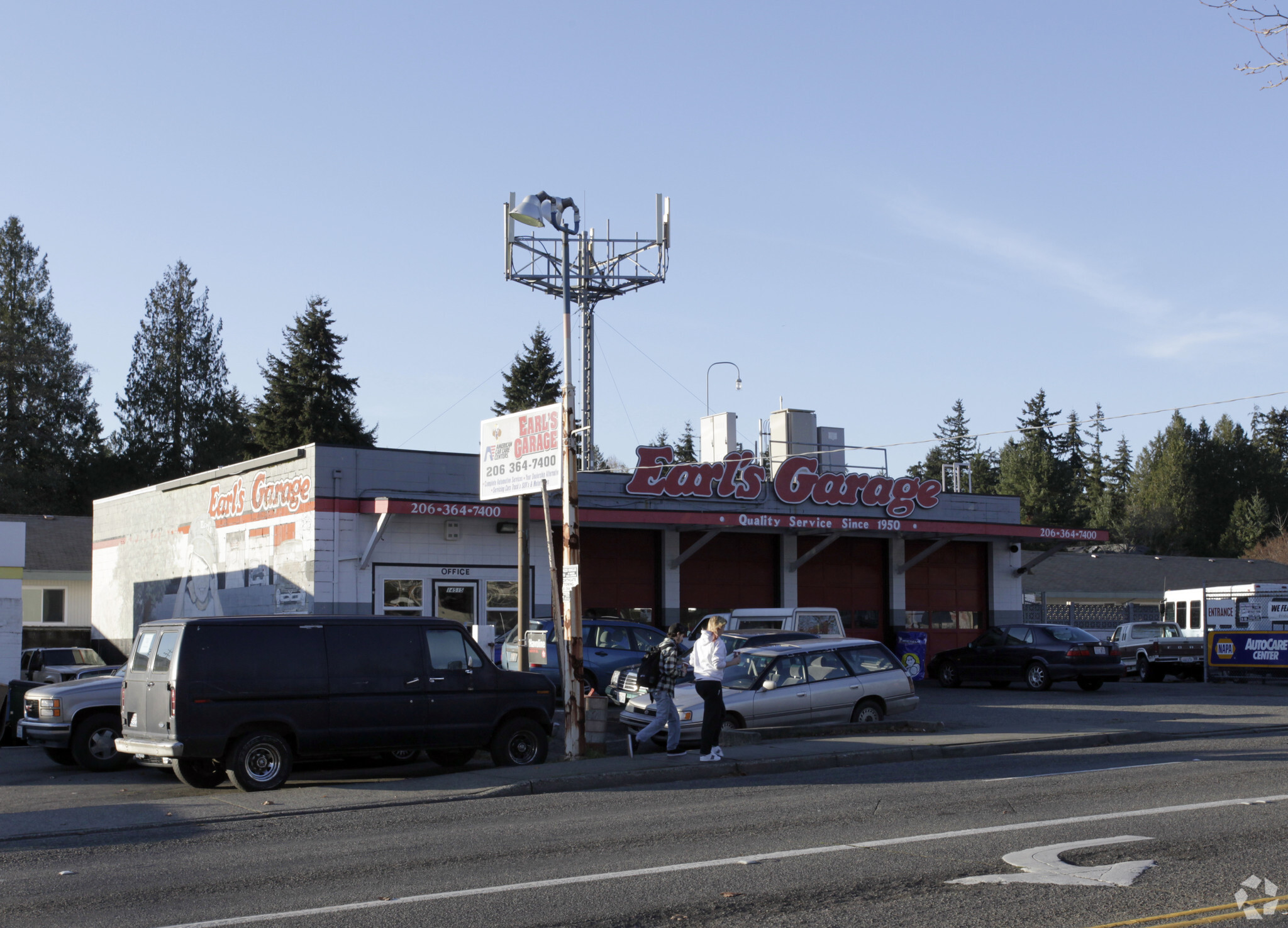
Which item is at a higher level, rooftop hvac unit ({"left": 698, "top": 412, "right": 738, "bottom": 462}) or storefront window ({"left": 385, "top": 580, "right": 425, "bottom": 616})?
rooftop hvac unit ({"left": 698, "top": 412, "right": 738, "bottom": 462})

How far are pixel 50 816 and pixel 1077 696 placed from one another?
20527 millimetres

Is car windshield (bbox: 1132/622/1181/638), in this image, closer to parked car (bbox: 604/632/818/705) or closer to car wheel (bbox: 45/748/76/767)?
parked car (bbox: 604/632/818/705)

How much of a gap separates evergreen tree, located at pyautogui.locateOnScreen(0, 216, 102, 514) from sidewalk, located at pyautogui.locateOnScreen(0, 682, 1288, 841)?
152 feet

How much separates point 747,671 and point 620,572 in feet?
38.1

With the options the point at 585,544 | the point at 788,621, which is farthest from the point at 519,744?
the point at 585,544

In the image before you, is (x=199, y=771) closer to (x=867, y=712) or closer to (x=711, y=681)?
(x=711, y=681)

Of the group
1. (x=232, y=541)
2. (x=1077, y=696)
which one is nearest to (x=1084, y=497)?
(x=1077, y=696)

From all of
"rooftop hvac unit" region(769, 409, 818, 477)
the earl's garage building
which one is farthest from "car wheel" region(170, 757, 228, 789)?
"rooftop hvac unit" region(769, 409, 818, 477)

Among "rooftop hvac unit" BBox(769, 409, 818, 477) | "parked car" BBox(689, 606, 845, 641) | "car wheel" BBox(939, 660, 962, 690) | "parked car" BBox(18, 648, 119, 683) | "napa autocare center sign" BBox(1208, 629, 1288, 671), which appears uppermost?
"rooftop hvac unit" BBox(769, 409, 818, 477)

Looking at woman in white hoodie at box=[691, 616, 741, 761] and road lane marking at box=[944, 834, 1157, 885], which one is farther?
woman in white hoodie at box=[691, 616, 741, 761]

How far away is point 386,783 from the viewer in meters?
13.4

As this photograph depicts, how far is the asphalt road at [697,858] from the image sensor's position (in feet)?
24.2

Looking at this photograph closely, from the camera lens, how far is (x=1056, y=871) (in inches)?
324

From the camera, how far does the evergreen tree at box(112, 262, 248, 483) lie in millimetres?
64750
